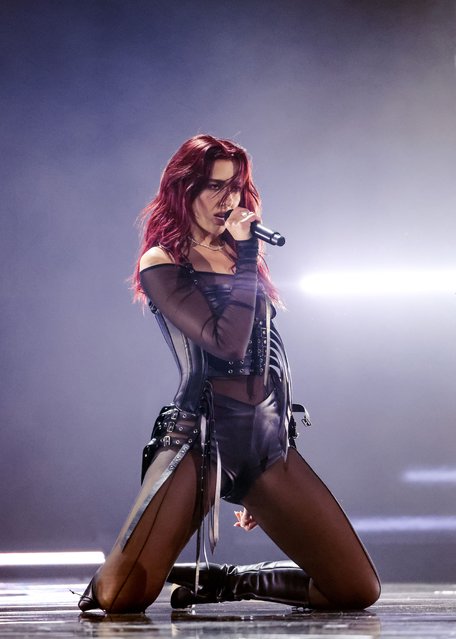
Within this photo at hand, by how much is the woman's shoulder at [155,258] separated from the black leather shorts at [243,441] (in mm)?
333

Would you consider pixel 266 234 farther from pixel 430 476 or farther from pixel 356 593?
pixel 430 476

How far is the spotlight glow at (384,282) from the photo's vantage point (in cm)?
362

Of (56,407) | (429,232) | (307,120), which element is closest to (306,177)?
(307,120)

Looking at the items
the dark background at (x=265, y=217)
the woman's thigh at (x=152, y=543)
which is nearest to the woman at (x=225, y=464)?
the woman's thigh at (x=152, y=543)

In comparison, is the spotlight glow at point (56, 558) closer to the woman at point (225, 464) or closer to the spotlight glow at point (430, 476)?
the spotlight glow at point (430, 476)

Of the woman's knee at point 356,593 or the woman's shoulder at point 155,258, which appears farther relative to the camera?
the woman's shoulder at point 155,258

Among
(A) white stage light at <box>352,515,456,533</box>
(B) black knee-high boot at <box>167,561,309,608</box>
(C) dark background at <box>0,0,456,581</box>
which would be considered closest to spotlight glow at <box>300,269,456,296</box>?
(C) dark background at <box>0,0,456,581</box>

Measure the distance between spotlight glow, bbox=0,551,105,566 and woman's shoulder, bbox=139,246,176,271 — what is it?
6.13ft

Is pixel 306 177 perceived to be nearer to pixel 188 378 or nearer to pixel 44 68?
pixel 44 68

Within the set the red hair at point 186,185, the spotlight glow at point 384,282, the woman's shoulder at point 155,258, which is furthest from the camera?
the spotlight glow at point 384,282

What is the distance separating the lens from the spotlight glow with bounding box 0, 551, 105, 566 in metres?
3.52

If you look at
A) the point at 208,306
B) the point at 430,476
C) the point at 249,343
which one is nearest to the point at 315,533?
the point at 249,343

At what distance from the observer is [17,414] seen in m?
3.58

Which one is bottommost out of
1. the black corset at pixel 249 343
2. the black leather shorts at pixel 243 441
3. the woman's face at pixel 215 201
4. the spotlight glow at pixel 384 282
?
the black leather shorts at pixel 243 441
